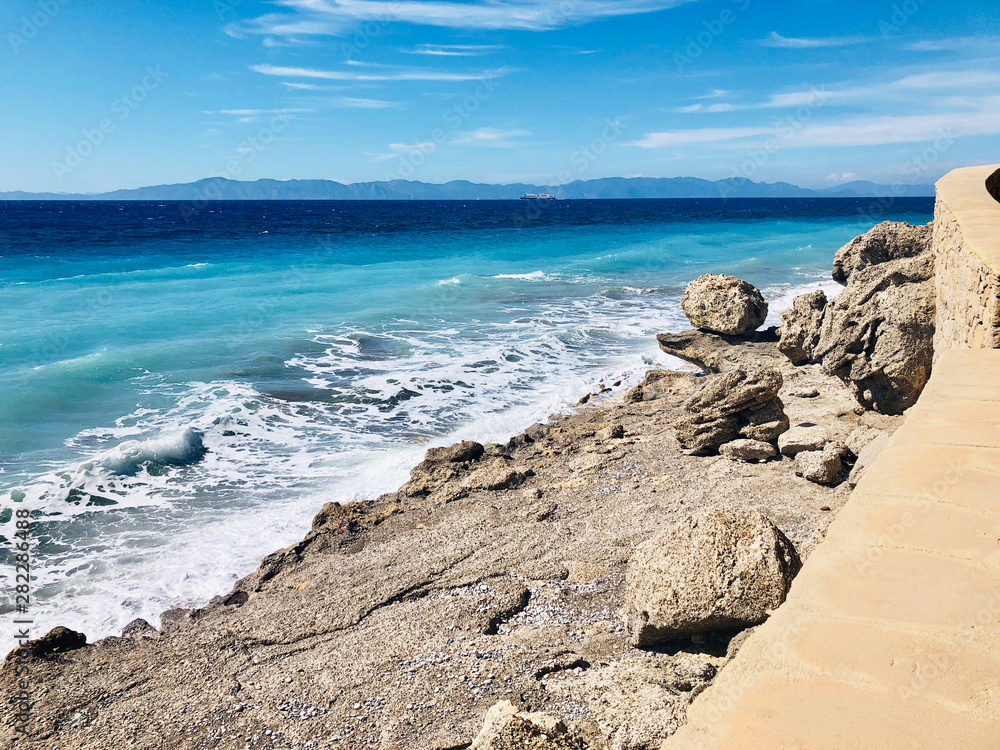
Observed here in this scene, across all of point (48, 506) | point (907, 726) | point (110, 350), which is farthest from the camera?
point (110, 350)

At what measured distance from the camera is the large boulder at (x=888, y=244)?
48.6 feet

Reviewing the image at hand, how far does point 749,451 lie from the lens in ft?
28.6

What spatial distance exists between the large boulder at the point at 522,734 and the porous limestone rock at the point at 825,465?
5.02m

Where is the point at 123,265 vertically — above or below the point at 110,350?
above

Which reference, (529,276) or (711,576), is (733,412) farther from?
(529,276)

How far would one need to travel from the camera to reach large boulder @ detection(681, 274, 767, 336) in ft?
50.0

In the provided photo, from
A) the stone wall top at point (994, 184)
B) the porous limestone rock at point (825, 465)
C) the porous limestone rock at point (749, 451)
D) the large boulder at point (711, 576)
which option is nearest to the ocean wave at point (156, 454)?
the porous limestone rock at point (749, 451)

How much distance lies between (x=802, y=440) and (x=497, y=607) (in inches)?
178

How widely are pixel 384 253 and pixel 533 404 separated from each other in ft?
108

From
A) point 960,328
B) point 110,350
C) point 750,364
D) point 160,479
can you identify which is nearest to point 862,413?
point 960,328

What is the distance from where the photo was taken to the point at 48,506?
9609 millimetres

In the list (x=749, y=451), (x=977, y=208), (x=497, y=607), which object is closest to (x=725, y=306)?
(x=749, y=451)

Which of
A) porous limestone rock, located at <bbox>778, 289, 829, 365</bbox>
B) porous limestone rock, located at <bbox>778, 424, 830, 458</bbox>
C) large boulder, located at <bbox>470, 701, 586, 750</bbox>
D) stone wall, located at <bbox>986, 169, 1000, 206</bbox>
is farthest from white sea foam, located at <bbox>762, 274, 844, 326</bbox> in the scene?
large boulder, located at <bbox>470, 701, 586, 750</bbox>

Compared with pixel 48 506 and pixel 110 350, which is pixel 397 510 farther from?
pixel 110 350
